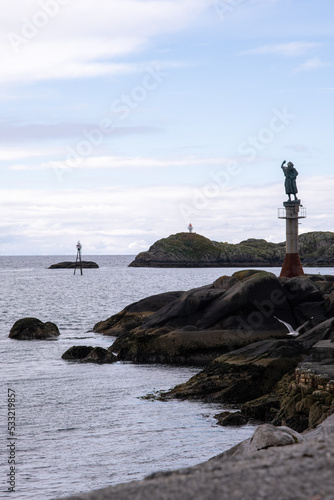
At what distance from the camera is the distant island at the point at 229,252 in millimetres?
147425

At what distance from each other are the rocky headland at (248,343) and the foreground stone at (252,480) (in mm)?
7148

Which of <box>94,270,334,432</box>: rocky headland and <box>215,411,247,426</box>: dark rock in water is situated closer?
<box>94,270,334,432</box>: rocky headland

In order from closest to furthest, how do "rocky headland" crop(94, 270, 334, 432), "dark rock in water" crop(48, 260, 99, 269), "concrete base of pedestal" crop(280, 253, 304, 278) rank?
"rocky headland" crop(94, 270, 334, 432) < "concrete base of pedestal" crop(280, 253, 304, 278) < "dark rock in water" crop(48, 260, 99, 269)

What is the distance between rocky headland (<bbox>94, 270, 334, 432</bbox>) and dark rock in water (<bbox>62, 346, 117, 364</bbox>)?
937 mm

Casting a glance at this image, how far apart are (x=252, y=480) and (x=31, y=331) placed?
2992 cm

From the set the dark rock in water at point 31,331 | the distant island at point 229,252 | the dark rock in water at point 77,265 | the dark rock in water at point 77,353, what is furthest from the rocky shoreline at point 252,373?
the dark rock in water at point 77,265

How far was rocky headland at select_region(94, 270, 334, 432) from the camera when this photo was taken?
48.3 feet

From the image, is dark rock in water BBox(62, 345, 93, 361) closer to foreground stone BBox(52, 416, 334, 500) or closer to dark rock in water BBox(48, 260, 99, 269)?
foreground stone BBox(52, 416, 334, 500)

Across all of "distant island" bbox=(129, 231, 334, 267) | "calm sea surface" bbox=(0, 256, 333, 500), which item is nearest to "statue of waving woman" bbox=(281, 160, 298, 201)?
"calm sea surface" bbox=(0, 256, 333, 500)

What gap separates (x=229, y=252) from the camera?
162500mm

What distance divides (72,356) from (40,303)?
35.4 meters

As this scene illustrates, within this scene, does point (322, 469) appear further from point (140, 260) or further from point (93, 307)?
point (140, 260)

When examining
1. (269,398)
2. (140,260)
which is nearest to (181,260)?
(140,260)

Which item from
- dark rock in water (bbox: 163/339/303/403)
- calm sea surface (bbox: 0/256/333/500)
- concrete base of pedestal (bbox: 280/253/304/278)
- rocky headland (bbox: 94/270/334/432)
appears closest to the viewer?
calm sea surface (bbox: 0/256/333/500)
